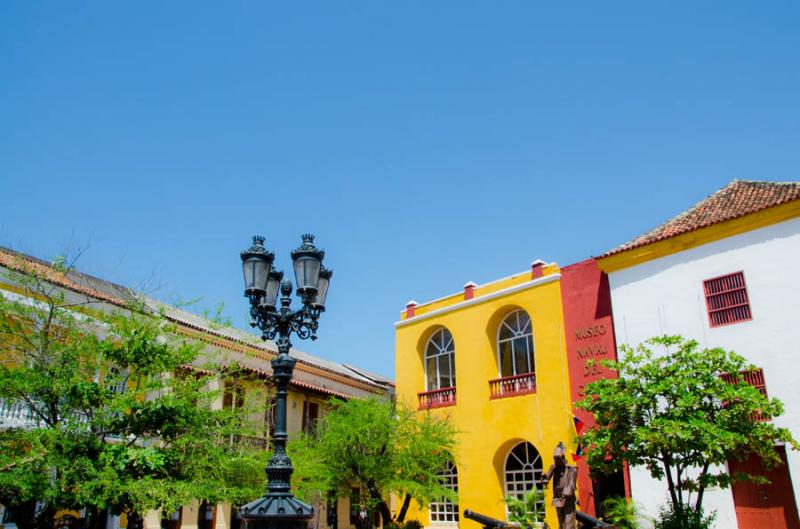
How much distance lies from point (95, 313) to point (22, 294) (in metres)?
2.13

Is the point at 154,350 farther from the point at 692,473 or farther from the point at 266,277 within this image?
the point at 692,473

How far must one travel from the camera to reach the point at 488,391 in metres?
21.0

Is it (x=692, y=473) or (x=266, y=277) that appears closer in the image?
(x=266, y=277)

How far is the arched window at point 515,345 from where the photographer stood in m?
20.8

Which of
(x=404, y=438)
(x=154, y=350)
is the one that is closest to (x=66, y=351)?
(x=154, y=350)

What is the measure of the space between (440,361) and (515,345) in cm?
326

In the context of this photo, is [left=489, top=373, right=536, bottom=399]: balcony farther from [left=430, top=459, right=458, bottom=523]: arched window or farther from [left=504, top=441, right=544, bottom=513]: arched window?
[left=430, top=459, right=458, bottom=523]: arched window

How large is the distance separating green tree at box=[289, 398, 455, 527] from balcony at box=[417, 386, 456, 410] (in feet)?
9.17

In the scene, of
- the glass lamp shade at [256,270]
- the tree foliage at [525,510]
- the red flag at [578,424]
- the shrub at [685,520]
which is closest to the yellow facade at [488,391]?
the red flag at [578,424]

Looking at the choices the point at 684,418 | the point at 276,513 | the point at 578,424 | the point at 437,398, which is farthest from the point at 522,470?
the point at 276,513

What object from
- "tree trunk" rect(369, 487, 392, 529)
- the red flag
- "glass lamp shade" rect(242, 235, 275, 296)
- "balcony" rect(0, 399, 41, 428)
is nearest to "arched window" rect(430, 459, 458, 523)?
"tree trunk" rect(369, 487, 392, 529)

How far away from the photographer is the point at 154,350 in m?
12.9

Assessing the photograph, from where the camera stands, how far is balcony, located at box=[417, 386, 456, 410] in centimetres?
2236

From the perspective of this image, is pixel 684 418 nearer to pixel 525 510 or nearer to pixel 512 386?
pixel 525 510
